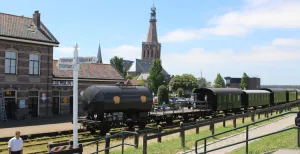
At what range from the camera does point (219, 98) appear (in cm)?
2970

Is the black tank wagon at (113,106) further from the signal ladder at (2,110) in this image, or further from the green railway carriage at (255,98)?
the green railway carriage at (255,98)

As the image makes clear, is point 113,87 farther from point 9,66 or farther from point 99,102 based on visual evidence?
point 9,66

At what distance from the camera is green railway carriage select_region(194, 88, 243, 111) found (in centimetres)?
2934

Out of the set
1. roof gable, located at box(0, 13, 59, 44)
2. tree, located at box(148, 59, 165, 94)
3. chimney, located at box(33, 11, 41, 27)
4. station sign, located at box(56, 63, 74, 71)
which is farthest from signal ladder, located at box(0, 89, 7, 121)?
tree, located at box(148, 59, 165, 94)

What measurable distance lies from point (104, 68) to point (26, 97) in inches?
520

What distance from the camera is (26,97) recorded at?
2923cm

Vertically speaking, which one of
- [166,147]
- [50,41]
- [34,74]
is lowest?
[166,147]

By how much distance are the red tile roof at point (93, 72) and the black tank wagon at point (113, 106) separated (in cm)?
1410

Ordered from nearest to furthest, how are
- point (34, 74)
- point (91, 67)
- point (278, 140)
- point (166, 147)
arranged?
point (278, 140), point (166, 147), point (34, 74), point (91, 67)

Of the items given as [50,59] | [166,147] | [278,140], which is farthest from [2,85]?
[278,140]

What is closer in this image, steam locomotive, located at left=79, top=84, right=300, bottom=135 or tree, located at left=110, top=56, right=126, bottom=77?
steam locomotive, located at left=79, top=84, right=300, bottom=135

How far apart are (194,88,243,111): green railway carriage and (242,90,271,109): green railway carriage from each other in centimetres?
225

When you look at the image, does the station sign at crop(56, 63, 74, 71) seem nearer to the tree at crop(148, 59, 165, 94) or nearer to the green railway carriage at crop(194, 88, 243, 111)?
the green railway carriage at crop(194, 88, 243, 111)

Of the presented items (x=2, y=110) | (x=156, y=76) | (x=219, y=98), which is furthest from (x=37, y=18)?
(x=156, y=76)
